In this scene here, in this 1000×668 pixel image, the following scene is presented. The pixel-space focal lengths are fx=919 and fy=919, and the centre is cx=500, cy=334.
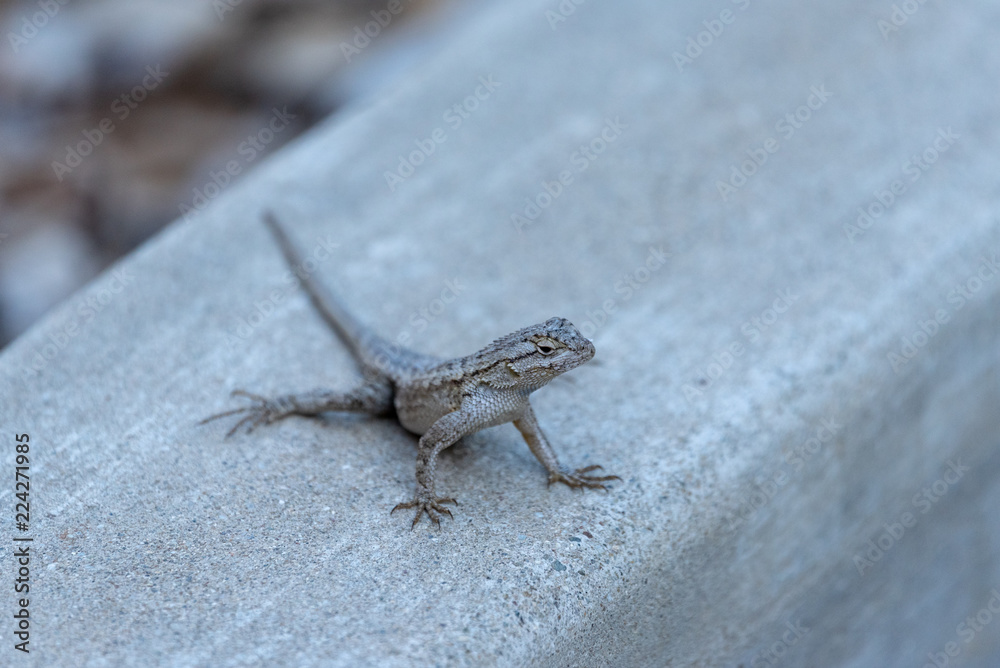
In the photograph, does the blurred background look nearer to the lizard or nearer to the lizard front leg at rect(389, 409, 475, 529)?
the lizard

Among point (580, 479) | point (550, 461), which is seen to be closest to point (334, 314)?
point (550, 461)

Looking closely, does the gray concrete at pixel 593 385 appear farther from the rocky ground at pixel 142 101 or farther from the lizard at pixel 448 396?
the rocky ground at pixel 142 101

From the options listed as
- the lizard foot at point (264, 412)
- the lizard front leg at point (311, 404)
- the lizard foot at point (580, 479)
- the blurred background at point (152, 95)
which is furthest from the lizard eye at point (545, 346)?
the blurred background at point (152, 95)

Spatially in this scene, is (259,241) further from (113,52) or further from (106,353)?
(113,52)

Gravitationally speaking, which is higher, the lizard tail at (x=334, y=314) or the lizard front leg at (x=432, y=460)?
the lizard tail at (x=334, y=314)

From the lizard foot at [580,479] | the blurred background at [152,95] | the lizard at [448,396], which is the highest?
the blurred background at [152,95]

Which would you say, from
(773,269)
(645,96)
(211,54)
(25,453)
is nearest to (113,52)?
(211,54)
